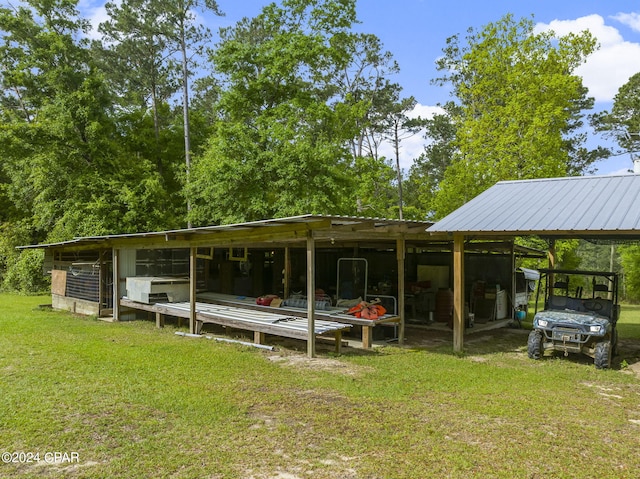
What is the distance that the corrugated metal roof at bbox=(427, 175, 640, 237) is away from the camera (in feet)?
23.6

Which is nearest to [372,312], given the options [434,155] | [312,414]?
[312,414]

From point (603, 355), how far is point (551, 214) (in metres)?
2.37

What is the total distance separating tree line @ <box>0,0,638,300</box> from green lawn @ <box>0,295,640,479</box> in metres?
9.43

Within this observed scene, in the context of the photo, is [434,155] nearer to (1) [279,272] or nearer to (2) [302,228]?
(1) [279,272]

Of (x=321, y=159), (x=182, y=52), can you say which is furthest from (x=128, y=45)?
(x=321, y=159)

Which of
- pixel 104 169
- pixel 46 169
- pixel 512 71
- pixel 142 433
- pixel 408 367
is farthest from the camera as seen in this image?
pixel 104 169

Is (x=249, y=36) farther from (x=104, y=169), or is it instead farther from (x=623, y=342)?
(x=623, y=342)

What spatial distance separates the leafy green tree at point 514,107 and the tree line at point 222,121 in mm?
55

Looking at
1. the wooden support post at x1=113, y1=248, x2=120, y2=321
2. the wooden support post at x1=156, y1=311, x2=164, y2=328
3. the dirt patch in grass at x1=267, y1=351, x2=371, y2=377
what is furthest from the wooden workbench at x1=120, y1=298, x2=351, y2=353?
the wooden support post at x1=113, y1=248, x2=120, y2=321

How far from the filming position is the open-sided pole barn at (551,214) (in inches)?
286

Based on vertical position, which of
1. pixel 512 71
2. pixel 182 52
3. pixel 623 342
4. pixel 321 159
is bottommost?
pixel 623 342

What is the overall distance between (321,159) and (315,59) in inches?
171

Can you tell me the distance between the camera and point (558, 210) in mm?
8211

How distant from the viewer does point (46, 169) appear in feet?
63.9
